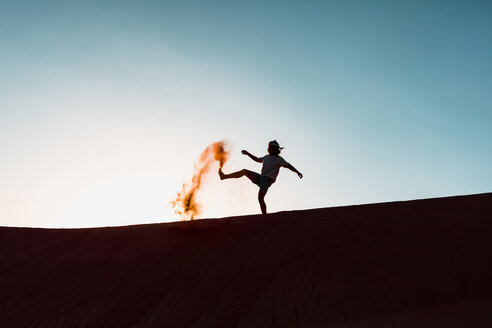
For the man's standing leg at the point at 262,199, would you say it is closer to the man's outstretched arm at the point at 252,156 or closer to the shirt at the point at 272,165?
the shirt at the point at 272,165

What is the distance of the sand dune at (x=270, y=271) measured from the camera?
5.86 meters

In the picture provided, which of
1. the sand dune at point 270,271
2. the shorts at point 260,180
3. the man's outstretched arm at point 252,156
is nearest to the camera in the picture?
the sand dune at point 270,271

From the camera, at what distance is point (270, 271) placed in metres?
7.01

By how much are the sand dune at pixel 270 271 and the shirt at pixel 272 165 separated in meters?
0.85

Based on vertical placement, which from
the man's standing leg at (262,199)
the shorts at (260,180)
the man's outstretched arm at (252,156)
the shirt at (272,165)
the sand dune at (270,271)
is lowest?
the sand dune at (270,271)

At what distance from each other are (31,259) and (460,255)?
7185 mm

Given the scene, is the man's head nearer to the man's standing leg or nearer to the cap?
the cap

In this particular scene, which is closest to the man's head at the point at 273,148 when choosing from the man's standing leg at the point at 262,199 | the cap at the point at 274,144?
the cap at the point at 274,144

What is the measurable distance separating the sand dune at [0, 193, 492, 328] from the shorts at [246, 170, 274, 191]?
62 centimetres

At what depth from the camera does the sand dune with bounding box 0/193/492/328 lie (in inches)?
231

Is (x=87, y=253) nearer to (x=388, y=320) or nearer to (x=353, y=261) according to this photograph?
(x=353, y=261)

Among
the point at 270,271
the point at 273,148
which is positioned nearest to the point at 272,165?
the point at 273,148

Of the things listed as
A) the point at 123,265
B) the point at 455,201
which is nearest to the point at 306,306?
the point at 123,265

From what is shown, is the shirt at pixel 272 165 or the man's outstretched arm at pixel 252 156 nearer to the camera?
the shirt at pixel 272 165
